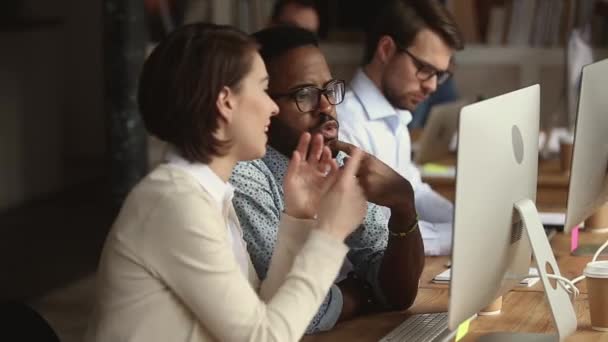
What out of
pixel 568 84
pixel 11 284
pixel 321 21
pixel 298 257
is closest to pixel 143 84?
pixel 298 257

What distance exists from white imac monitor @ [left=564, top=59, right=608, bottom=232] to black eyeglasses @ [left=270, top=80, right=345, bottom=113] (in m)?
0.51

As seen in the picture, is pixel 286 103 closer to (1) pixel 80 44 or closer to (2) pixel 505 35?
(2) pixel 505 35

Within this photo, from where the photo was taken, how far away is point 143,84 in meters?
1.90

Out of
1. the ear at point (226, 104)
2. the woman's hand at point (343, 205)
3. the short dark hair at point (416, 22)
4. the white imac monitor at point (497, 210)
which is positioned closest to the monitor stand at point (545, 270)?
the white imac monitor at point (497, 210)

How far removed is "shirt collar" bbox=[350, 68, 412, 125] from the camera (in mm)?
3406

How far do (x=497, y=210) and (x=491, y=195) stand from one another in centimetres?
5

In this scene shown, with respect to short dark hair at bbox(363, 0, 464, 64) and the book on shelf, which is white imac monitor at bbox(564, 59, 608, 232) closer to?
short dark hair at bbox(363, 0, 464, 64)

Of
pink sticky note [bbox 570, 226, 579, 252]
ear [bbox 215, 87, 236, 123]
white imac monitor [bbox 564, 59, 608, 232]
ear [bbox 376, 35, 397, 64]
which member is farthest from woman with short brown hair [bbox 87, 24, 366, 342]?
ear [bbox 376, 35, 397, 64]

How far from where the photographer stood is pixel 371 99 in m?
3.42

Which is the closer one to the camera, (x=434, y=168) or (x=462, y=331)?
(x=462, y=331)

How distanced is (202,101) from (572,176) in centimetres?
95

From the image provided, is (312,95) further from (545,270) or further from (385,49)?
(385,49)

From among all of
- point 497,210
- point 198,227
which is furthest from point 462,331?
point 198,227

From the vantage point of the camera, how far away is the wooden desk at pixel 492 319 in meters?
2.27
